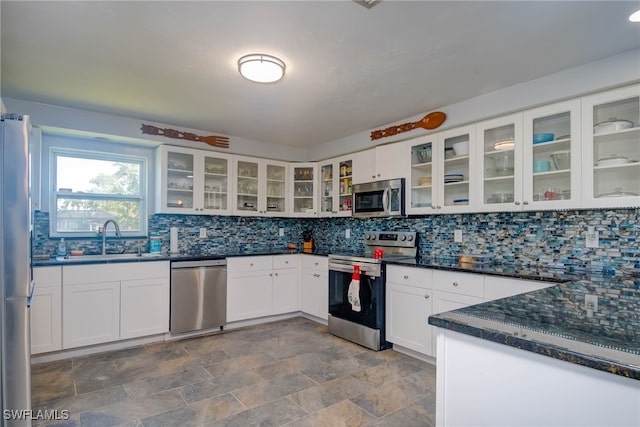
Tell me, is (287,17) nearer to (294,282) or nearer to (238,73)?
(238,73)

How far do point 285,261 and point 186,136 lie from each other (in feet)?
6.37

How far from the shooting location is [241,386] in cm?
262

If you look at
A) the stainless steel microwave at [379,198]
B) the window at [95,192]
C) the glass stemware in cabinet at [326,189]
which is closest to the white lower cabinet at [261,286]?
the glass stemware in cabinet at [326,189]

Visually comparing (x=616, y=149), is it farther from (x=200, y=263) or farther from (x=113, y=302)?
(x=113, y=302)

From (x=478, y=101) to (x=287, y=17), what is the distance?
6.34 ft

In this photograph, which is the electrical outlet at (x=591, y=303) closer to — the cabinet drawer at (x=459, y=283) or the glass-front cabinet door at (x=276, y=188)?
the cabinet drawer at (x=459, y=283)

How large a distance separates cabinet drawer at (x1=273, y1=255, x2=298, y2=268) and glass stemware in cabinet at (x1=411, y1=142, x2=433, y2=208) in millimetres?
1738

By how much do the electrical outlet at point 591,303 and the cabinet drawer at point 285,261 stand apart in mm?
3316

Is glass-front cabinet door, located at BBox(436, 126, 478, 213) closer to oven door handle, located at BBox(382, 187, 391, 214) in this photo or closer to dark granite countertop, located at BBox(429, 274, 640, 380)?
oven door handle, located at BBox(382, 187, 391, 214)

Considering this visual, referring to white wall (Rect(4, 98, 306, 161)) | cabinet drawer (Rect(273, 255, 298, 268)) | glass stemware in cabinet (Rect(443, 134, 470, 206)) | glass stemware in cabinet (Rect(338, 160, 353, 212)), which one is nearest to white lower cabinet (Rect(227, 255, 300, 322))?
cabinet drawer (Rect(273, 255, 298, 268))

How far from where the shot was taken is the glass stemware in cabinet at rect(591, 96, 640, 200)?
231 centimetres

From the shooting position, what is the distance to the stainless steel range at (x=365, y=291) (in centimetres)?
338

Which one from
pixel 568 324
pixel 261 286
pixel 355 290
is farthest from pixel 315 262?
pixel 568 324

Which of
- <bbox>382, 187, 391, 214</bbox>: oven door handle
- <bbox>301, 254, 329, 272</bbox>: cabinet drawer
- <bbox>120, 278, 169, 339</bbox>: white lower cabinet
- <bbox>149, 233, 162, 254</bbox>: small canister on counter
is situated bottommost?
<bbox>120, 278, 169, 339</bbox>: white lower cabinet
